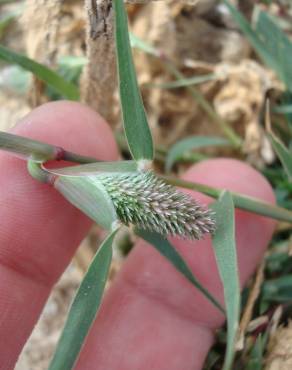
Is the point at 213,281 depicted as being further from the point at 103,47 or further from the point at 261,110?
the point at 103,47

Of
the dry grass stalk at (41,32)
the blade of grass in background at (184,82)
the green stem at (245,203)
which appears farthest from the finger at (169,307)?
the dry grass stalk at (41,32)

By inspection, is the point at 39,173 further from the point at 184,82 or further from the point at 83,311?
the point at 184,82

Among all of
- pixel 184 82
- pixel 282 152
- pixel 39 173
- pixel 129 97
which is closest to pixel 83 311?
pixel 39 173

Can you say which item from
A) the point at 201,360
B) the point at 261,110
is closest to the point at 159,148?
the point at 261,110

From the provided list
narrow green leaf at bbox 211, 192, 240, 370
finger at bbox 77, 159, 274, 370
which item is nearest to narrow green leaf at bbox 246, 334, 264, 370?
finger at bbox 77, 159, 274, 370

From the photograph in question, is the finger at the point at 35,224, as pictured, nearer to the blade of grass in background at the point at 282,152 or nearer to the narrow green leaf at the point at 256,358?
the blade of grass in background at the point at 282,152

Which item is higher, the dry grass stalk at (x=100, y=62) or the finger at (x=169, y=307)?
the dry grass stalk at (x=100, y=62)

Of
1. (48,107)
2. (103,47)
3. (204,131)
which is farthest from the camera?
(204,131)
